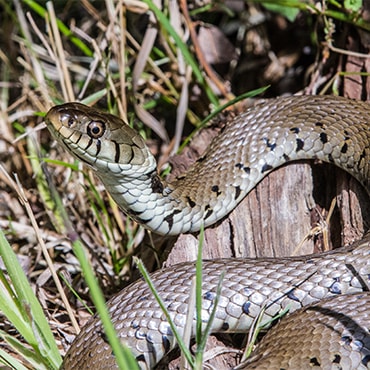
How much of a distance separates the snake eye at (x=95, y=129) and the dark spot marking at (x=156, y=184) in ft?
1.27

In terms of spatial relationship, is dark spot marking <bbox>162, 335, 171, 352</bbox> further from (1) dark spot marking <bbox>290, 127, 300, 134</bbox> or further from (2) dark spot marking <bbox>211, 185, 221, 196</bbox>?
(1) dark spot marking <bbox>290, 127, 300, 134</bbox>

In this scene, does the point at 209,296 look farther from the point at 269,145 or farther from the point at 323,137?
the point at 323,137

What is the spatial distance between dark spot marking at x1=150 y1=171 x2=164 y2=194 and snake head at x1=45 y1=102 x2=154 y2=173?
118 millimetres

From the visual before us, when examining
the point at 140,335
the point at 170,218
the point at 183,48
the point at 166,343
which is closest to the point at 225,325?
the point at 166,343

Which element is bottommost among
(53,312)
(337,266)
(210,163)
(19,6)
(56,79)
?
(337,266)

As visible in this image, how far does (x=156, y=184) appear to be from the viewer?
3873 mm

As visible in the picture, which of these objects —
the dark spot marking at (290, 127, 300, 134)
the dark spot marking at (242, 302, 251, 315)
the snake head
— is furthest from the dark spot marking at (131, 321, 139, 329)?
the dark spot marking at (290, 127, 300, 134)

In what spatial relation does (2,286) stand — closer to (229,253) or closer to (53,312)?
(53,312)

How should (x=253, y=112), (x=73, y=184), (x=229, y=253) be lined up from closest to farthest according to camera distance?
(x=229, y=253)
(x=253, y=112)
(x=73, y=184)

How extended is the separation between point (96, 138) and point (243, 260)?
3.20 feet

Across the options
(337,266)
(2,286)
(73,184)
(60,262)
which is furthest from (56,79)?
(337,266)

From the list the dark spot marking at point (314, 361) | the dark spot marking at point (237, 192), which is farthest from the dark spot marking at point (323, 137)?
the dark spot marking at point (314, 361)

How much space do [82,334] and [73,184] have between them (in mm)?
1586

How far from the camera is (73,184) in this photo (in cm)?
470
